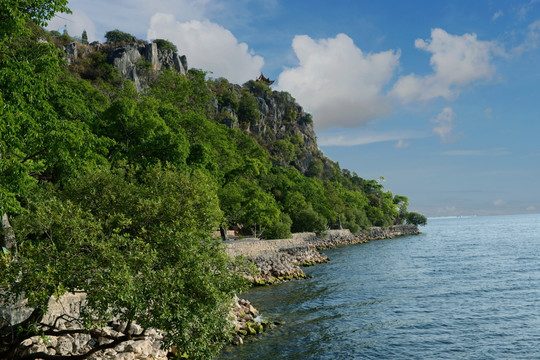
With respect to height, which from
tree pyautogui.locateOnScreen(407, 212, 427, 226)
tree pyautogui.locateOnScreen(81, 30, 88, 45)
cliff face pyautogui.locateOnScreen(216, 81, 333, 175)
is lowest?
tree pyautogui.locateOnScreen(407, 212, 427, 226)

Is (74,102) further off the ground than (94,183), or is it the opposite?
(74,102)

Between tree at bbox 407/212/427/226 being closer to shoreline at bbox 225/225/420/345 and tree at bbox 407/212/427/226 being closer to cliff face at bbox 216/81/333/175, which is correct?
shoreline at bbox 225/225/420/345

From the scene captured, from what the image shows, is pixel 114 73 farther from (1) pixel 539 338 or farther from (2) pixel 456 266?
(1) pixel 539 338

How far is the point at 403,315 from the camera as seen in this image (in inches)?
1124

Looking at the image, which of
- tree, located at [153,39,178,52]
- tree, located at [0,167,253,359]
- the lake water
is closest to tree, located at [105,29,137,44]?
tree, located at [153,39,178,52]

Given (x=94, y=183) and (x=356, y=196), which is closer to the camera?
(x=94, y=183)

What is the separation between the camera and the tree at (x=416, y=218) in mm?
157750

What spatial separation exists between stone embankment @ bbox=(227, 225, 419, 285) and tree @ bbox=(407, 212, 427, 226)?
5658 centimetres

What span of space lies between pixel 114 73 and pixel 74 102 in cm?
7639

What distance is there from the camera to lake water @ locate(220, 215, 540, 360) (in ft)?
69.3

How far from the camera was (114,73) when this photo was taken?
10681 cm

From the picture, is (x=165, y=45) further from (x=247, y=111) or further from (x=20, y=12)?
(x=20, y=12)

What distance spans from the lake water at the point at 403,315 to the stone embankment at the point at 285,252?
2816 mm

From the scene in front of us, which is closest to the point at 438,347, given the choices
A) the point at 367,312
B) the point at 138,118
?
the point at 367,312
